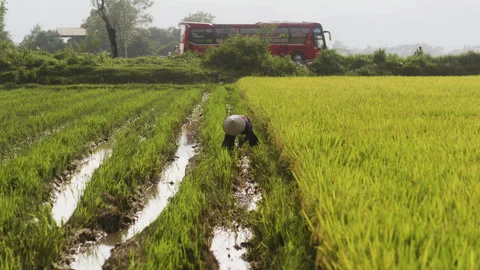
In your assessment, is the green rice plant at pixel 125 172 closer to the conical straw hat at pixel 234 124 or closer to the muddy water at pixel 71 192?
the muddy water at pixel 71 192

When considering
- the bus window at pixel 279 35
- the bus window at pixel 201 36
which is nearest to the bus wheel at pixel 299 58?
the bus window at pixel 279 35

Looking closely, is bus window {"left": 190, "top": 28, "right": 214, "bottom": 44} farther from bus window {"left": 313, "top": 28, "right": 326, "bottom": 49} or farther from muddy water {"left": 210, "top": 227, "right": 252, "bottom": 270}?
muddy water {"left": 210, "top": 227, "right": 252, "bottom": 270}

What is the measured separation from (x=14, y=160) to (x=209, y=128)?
2.50m

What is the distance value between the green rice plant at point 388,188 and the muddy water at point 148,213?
3.26ft

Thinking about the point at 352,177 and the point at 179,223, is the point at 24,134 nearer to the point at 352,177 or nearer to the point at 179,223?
the point at 179,223

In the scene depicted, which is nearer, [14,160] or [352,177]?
[352,177]

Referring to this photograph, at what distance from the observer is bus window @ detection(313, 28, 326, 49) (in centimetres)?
2111

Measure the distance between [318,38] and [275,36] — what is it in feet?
7.10

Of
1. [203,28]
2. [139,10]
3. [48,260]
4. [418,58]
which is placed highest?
[139,10]

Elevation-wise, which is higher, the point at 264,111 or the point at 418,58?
the point at 418,58

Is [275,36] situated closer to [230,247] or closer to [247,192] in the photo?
[247,192]

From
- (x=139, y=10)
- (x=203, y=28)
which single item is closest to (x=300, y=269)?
(x=203, y=28)

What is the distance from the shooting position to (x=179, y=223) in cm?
241

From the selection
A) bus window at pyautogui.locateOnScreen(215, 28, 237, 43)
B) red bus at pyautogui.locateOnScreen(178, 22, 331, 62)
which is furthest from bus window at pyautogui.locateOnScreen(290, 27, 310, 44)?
bus window at pyautogui.locateOnScreen(215, 28, 237, 43)
